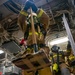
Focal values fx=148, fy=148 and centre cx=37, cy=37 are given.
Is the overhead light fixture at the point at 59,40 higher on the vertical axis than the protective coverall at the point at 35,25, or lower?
higher

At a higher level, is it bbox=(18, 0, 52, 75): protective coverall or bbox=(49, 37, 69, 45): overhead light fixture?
bbox=(49, 37, 69, 45): overhead light fixture

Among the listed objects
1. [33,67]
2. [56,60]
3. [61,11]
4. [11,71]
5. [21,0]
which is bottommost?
[33,67]

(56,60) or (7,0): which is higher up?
(7,0)

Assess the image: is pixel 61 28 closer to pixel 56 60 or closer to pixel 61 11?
pixel 61 11

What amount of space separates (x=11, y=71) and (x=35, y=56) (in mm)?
5485

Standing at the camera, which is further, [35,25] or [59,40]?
[59,40]

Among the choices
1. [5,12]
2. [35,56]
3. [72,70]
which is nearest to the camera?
[35,56]

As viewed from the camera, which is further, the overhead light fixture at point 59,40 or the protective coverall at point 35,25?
the overhead light fixture at point 59,40

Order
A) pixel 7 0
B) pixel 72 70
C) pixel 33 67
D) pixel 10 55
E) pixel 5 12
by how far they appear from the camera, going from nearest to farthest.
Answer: pixel 33 67 < pixel 72 70 < pixel 7 0 < pixel 5 12 < pixel 10 55

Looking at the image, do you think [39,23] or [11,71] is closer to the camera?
[39,23]

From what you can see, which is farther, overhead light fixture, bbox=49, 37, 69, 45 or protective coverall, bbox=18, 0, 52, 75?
overhead light fixture, bbox=49, 37, 69, 45

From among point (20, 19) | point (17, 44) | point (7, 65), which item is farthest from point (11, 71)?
point (20, 19)

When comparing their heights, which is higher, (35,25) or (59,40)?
(59,40)

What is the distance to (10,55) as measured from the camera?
33.6 feet
